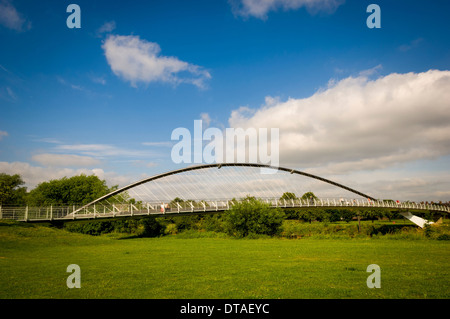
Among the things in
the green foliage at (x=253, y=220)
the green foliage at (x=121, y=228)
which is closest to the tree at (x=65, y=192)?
the green foliage at (x=121, y=228)

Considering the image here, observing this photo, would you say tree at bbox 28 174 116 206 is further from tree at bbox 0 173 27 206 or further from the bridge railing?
the bridge railing

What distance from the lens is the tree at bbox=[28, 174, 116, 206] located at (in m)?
65.6

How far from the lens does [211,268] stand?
43.0 feet

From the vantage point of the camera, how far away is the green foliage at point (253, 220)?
38.6 m

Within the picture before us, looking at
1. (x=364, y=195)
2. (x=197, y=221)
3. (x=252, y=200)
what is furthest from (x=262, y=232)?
(x=364, y=195)

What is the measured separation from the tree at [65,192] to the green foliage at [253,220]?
39.9m

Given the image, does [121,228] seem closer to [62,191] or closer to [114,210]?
[114,210]

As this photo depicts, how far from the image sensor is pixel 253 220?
3878cm

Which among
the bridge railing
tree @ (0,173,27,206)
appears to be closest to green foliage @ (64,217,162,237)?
the bridge railing

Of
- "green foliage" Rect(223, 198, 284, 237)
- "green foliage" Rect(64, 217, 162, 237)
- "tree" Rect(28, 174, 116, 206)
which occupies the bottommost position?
"green foliage" Rect(64, 217, 162, 237)

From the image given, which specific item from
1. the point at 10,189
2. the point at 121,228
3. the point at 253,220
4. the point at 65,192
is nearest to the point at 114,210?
the point at 121,228

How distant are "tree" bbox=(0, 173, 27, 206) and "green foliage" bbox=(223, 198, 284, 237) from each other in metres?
45.4
